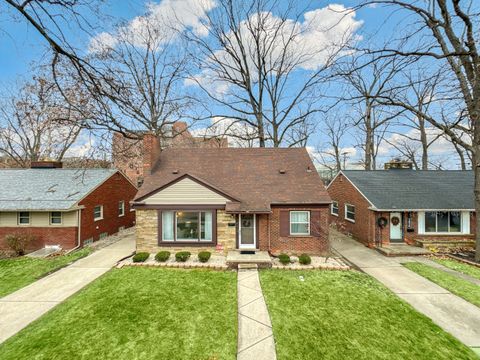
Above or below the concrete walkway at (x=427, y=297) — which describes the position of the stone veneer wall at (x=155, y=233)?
above

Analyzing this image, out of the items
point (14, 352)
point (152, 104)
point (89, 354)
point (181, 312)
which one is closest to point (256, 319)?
point (181, 312)

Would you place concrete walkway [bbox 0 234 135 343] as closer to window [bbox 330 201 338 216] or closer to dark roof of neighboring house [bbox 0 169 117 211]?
dark roof of neighboring house [bbox 0 169 117 211]

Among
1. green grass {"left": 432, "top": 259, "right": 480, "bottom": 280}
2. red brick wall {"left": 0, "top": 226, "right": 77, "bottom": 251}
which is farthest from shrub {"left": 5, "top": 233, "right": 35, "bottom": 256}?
green grass {"left": 432, "top": 259, "right": 480, "bottom": 280}

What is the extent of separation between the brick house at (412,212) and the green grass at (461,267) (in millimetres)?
1993

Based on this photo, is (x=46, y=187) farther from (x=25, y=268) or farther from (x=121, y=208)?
(x=25, y=268)

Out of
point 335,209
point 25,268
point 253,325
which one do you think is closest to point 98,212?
point 25,268

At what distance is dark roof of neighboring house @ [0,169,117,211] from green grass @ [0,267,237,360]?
7.29 meters

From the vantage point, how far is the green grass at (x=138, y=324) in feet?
16.3

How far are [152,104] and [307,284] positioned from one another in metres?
19.9

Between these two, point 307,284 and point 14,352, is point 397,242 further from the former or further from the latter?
point 14,352

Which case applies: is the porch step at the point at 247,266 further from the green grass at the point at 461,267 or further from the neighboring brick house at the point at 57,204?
the neighboring brick house at the point at 57,204

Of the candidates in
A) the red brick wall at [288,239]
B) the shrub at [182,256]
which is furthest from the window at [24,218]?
the red brick wall at [288,239]

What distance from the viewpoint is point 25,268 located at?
32.3 ft

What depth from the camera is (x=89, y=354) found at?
487 centimetres
